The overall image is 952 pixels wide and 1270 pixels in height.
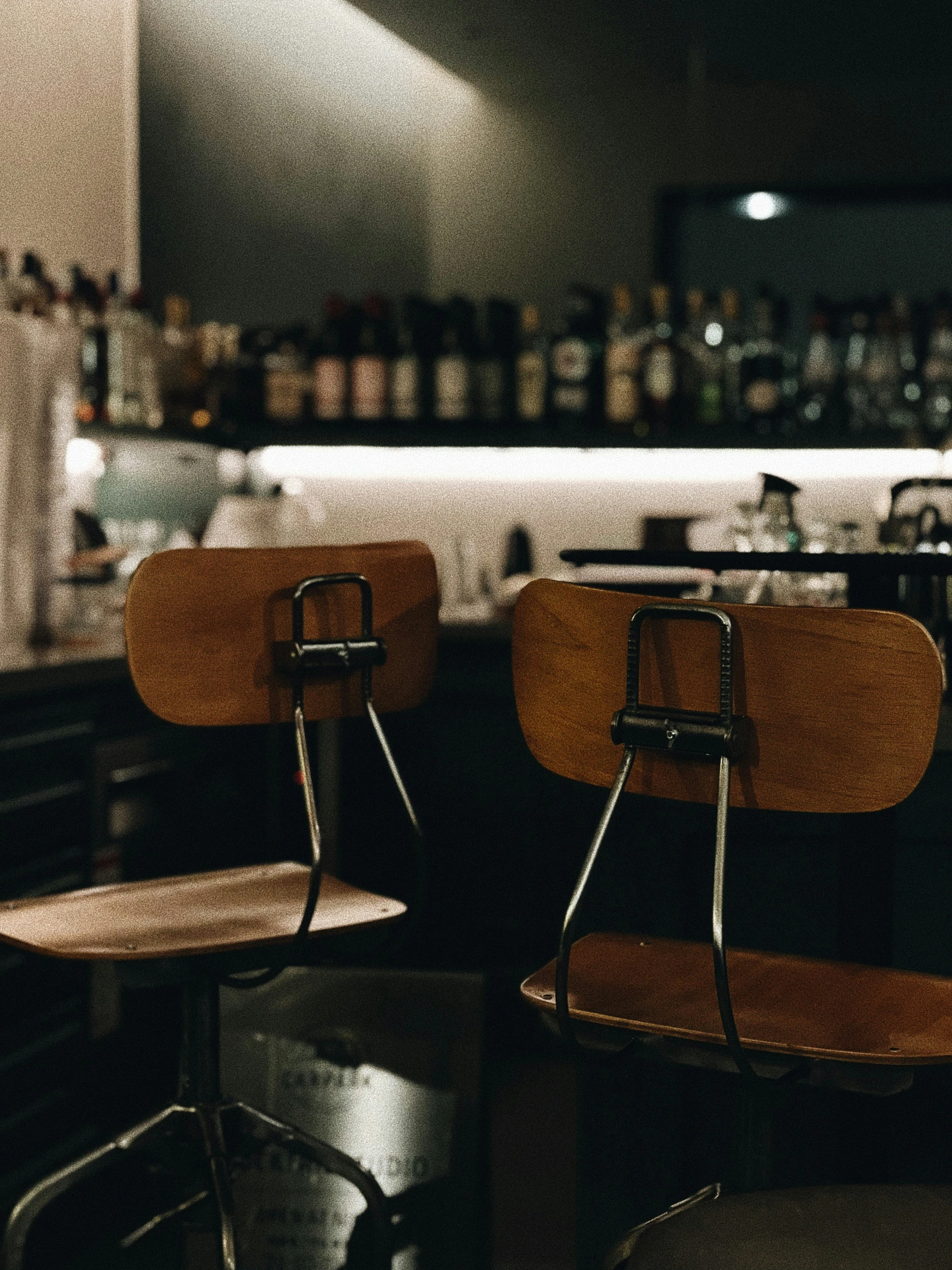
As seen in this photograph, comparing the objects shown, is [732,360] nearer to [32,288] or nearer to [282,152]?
[282,152]

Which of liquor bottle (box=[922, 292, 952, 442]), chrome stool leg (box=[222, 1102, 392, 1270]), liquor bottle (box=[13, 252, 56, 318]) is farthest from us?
liquor bottle (box=[922, 292, 952, 442])

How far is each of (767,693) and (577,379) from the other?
7.56 ft

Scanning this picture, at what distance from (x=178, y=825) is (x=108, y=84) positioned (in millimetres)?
1717

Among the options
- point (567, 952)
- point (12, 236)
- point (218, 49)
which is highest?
point (218, 49)

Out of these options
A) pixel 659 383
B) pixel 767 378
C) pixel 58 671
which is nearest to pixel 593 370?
pixel 659 383

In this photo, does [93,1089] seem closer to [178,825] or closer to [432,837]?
[178,825]

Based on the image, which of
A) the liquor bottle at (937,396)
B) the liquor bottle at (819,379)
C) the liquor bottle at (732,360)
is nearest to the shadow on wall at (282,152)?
the liquor bottle at (732,360)

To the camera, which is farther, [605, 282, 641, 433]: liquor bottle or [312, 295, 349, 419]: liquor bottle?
[312, 295, 349, 419]: liquor bottle

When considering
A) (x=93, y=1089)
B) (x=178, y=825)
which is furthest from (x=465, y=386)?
(x=93, y=1089)

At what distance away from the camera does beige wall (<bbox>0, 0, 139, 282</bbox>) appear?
2.76m

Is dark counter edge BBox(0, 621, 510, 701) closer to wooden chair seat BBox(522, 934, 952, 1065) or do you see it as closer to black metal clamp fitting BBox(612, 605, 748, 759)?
wooden chair seat BBox(522, 934, 952, 1065)

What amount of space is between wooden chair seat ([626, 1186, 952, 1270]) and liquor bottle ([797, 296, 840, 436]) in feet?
8.39

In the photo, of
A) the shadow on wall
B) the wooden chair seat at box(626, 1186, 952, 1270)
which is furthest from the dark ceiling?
the wooden chair seat at box(626, 1186, 952, 1270)

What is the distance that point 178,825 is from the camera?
99.3 inches
